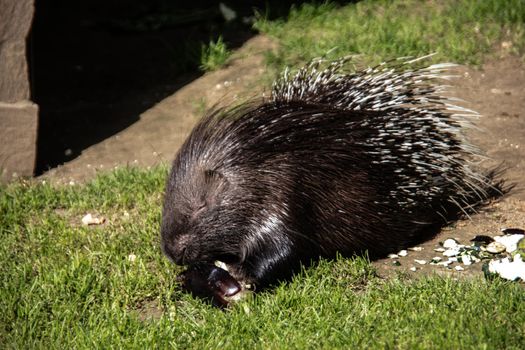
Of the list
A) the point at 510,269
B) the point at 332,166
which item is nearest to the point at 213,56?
the point at 332,166

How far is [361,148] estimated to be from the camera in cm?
363

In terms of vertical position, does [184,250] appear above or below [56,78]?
above

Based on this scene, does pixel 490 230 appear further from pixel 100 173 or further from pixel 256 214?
pixel 100 173

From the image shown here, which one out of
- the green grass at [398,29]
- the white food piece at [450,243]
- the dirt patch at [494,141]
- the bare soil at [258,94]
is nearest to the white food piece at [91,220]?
the bare soil at [258,94]

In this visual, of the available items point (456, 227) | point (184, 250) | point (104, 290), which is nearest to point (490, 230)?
point (456, 227)

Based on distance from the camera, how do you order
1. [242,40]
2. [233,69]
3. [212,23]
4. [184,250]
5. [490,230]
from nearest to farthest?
[184,250]
[490,230]
[233,69]
[242,40]
[212,23]

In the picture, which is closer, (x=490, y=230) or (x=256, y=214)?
(x=256, y=214)

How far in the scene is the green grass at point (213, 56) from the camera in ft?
19.6

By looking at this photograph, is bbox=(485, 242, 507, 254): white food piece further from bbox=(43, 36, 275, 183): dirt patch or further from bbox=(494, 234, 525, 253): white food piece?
bbox=(43, 36, 275, 183): dirt patch

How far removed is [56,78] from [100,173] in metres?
1.75

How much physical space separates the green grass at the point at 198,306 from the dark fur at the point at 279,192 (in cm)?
15

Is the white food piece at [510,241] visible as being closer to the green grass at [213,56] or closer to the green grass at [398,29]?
the green grass at [398,29]

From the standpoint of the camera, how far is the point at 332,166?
3592 millimetres

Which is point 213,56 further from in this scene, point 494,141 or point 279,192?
point 279,192
